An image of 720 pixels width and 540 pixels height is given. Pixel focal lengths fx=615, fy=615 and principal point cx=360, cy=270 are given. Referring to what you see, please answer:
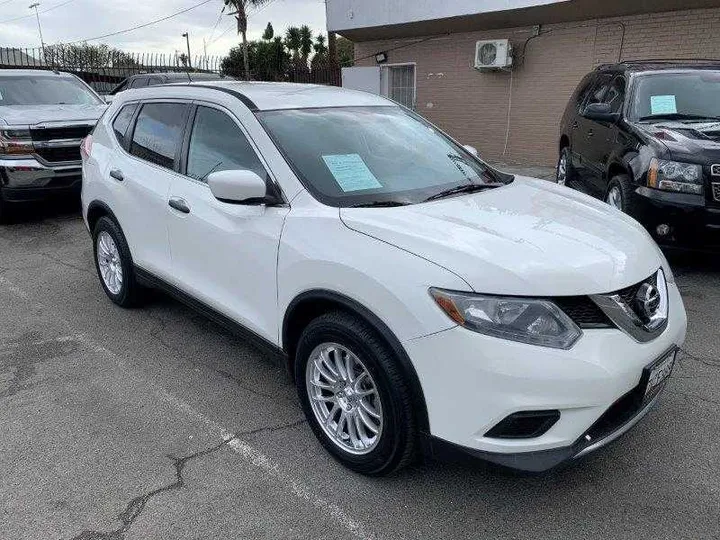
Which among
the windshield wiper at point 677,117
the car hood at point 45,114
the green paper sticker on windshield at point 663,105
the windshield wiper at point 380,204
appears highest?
the green paper sticker on windshield at point 663,105

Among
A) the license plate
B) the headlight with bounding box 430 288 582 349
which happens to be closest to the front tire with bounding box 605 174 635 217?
the license plate

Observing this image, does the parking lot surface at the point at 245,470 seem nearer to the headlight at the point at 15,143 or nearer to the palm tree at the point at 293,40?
the headlight at the point at 15,143

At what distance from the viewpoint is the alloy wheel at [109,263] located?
4.87m

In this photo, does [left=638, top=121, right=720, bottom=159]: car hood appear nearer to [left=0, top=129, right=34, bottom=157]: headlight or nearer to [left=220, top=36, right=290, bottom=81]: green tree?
[left=0, top=129, right=34, bottom=157]: headlight

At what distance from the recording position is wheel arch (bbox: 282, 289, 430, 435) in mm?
2447

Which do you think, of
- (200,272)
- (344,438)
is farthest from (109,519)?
(200,272)

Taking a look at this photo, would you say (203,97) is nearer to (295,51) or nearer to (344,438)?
(344,438)

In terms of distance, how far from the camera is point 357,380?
278 centimetres

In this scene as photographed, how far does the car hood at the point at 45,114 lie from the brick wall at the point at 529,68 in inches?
305

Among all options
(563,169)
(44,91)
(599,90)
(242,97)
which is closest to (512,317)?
(242,97)

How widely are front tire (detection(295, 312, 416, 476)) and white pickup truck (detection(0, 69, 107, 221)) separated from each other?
6103mm

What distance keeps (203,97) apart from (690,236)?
160 inches

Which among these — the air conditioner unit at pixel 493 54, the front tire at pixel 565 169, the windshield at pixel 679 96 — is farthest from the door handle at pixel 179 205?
the air conditioner unit at pixel 493 54

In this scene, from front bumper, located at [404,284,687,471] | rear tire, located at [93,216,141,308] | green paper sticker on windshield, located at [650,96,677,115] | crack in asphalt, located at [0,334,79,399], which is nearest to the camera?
front bumper, located at [404,284,687,471]
